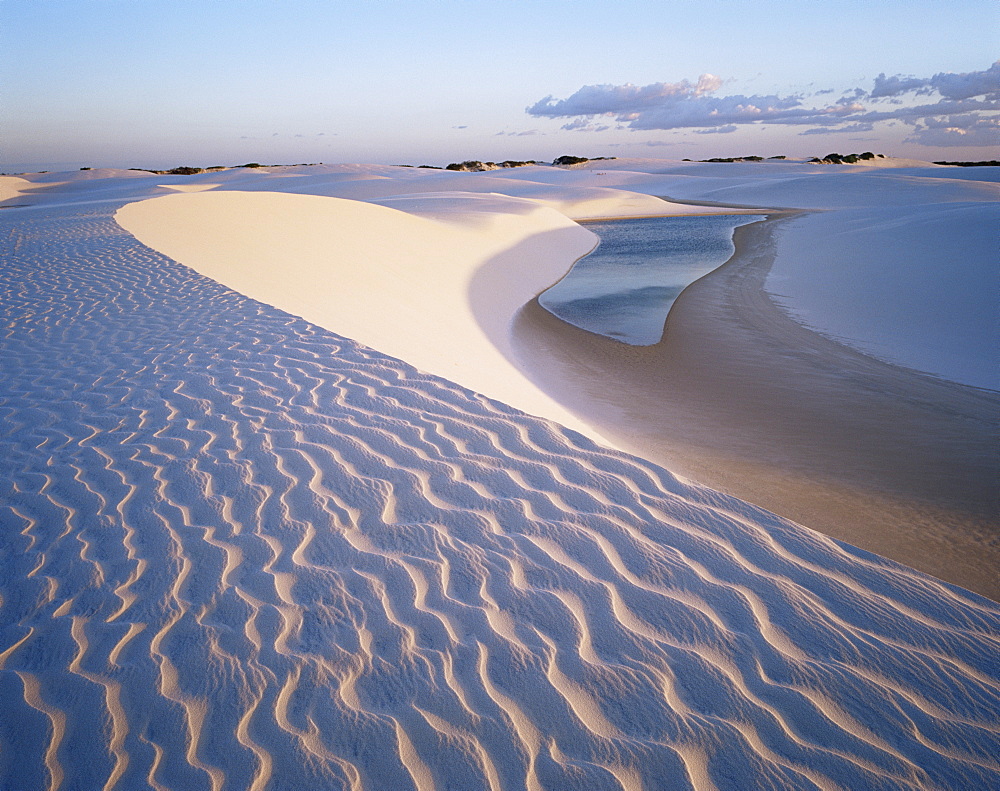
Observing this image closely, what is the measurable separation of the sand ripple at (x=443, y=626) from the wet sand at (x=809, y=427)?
1.66 meters

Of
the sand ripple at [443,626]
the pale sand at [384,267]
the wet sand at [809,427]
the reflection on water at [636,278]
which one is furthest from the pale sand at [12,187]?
the sand ripple at [443,626]

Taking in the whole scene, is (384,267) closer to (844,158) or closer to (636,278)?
(636,278)

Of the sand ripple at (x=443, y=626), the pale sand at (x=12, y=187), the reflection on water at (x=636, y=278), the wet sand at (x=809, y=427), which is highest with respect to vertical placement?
the pale sand at (x=12, y=187)

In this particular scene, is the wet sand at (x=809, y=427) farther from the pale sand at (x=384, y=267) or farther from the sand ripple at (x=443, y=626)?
the sand ripple at (x=443, y=626)

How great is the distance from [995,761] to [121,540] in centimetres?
349

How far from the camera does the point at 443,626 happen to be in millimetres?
2330

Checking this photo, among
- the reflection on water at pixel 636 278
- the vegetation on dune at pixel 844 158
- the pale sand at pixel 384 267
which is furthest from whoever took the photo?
the vegetation on dune at pixel 844 158

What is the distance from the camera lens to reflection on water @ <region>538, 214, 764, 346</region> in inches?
430

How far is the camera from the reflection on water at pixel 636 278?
35.9ft

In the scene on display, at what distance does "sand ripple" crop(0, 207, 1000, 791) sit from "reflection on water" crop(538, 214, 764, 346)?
266 inches

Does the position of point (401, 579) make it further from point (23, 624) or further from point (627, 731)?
point (23, 624)

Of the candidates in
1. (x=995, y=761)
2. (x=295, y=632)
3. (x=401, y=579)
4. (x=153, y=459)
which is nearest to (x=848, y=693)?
(x=995, y=761)

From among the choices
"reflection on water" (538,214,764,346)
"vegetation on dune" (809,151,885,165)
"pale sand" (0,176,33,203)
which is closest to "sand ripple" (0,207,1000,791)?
"reflection on water" (538,214,764,346)

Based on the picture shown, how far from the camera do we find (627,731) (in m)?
1.93
